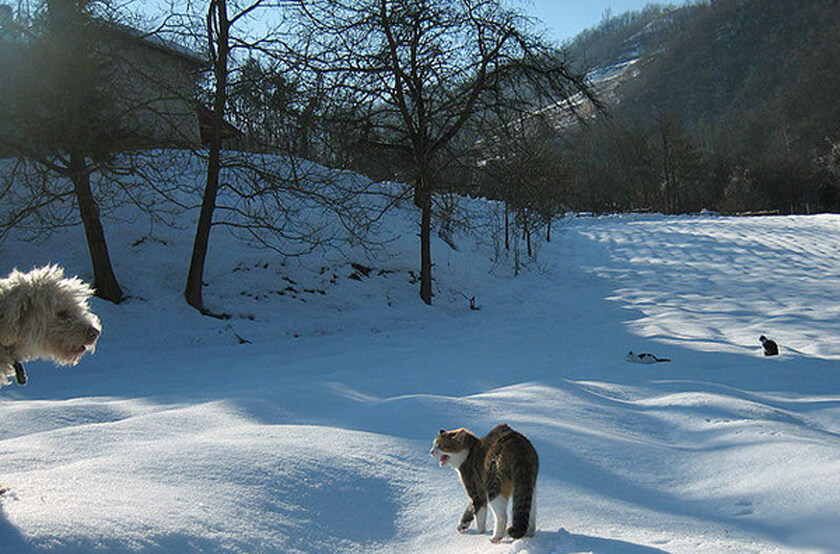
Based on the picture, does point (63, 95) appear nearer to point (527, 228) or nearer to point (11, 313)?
point (11, 313)

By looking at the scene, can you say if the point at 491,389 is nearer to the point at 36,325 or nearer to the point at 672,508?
the point at 672,508

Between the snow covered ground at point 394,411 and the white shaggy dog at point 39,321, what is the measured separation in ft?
2.15

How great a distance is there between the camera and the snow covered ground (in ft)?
8.77

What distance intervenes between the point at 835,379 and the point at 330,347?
7.95 meters

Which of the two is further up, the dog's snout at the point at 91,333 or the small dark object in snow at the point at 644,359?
the dog's snout at the point at 91,333

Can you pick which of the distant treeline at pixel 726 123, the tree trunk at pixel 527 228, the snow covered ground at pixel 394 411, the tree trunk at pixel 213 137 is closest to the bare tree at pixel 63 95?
the tree trunk at pixel 213 137

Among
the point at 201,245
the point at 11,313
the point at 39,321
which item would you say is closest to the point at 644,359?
the point at 39,321

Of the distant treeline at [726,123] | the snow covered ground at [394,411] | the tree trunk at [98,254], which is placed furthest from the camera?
the distant treeline at [726,123]

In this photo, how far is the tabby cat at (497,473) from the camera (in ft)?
8.11

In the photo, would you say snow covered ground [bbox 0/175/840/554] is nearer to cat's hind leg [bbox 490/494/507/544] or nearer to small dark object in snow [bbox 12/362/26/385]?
cat's hind leg [bbox 490/494/507/544]

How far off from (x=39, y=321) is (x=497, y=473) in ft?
8.37

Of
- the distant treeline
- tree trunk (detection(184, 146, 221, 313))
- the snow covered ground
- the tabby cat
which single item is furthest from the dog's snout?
the distant treeline

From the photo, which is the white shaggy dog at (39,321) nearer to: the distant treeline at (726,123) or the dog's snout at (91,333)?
the dog's snout at (91,333)

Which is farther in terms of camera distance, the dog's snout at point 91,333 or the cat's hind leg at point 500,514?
the dog's snout at point 91,333
